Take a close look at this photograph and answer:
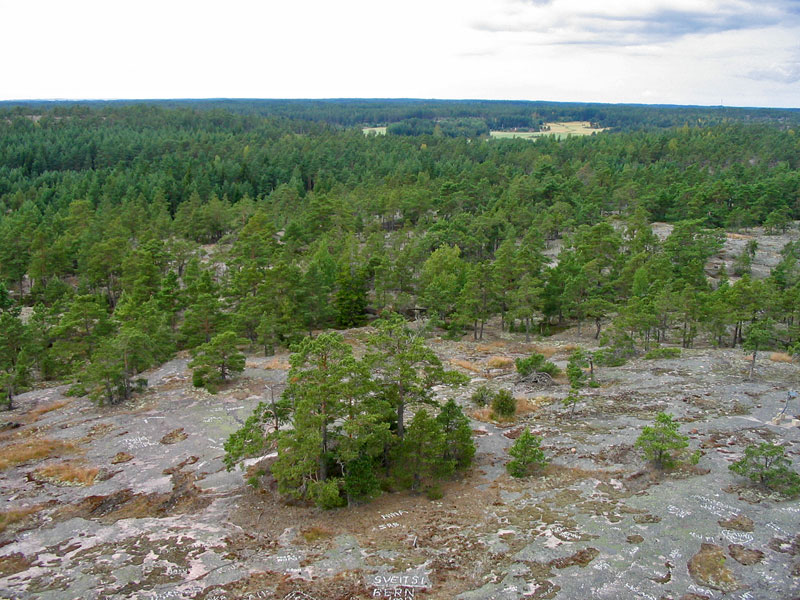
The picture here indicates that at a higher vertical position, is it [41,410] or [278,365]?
[278,365]

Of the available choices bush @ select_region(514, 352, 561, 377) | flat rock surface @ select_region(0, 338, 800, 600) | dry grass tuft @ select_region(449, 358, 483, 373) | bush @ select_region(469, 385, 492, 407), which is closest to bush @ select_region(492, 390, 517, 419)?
flat rock surface @ select_region(0, 338, 800, 600)

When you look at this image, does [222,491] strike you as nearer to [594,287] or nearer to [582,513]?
[582,513]

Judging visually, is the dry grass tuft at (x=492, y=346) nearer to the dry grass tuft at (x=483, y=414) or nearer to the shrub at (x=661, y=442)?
the dry grass tuft at (x=483, y=414)

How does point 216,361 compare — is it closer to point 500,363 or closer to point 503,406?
point 503,406

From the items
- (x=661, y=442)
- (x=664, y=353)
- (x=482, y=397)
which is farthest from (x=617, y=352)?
(x=661, y=442)

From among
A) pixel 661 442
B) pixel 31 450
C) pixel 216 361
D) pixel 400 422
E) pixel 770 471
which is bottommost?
pixel 31 450

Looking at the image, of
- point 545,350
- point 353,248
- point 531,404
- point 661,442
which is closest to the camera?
point 661,442

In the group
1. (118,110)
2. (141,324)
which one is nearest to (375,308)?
(141,324)

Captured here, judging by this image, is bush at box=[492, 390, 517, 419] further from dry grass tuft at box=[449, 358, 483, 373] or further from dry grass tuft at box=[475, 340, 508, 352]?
dry grass tuft at box=[475, 340, 508, 352]

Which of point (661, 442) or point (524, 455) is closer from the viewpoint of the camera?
point (661, 442)
